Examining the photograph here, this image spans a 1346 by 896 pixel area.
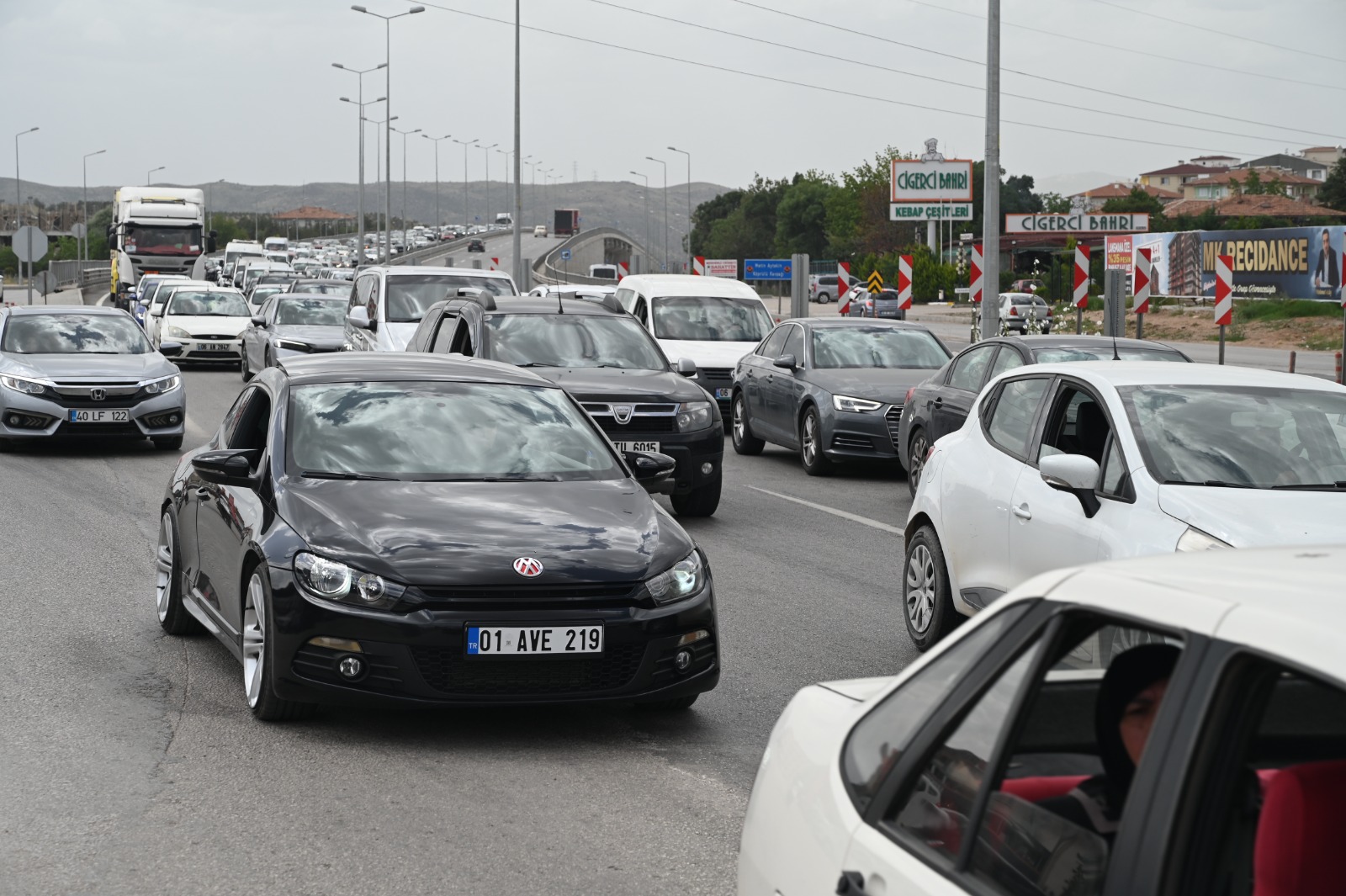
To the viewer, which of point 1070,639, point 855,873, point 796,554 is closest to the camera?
point 1070,639

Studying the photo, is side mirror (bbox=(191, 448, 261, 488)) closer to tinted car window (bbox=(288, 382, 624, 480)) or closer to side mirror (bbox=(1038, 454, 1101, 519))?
tinted car window (bbox=(288, 382, 624, 480))

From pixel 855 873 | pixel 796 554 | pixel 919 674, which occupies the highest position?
pixel 919 674

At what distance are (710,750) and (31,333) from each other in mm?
14202

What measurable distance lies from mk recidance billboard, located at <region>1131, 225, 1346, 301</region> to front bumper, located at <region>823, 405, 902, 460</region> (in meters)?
31.3

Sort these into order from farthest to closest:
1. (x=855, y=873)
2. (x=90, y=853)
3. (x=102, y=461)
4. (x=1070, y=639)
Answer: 1. (x=102, y=461)
2. (x=90, y=853)
3. (x=855, y=873)
4. (x=1070, y=639)

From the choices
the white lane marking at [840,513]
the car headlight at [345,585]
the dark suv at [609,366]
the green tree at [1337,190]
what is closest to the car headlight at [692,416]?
the dark suv at [609,366]

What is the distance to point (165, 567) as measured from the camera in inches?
338

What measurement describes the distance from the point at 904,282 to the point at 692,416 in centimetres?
1737

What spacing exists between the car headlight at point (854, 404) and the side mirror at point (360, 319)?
21.8 ft

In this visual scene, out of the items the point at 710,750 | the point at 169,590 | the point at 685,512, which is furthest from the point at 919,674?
the point at 685,512

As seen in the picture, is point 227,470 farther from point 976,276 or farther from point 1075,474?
point 976,276

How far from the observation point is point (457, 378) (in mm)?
8164

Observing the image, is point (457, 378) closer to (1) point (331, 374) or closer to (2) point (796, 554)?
(1) point (331, 374)

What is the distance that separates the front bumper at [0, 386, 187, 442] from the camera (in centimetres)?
1717
